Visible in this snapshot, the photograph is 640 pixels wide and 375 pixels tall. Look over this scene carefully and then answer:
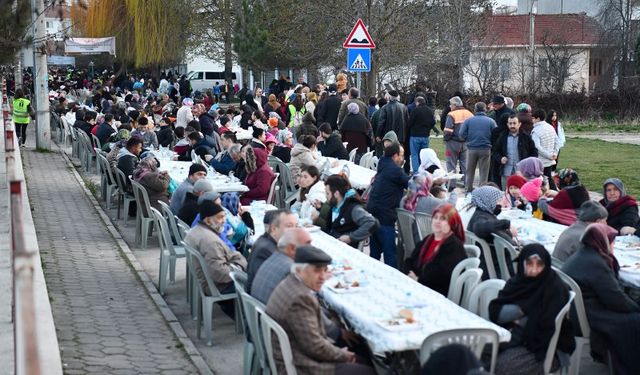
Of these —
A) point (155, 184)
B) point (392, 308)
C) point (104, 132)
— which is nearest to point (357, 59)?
point (155, 184)

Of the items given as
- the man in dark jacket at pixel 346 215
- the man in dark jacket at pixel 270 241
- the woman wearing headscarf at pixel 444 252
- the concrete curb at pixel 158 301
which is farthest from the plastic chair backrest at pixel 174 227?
the woman wearing headscarf at pixel 444 252

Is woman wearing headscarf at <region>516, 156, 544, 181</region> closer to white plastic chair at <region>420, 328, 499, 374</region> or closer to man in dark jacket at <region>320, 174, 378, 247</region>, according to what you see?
man in dark jacket at <region>320, 174, 378, 247</region>

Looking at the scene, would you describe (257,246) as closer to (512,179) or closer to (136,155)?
(512,179)

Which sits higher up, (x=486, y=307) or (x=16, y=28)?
(x=16, y=28)

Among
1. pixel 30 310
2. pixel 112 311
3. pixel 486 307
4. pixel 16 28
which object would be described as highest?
pixel 16 28

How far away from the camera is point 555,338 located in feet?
24.3

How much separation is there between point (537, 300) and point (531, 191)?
5.25 meters

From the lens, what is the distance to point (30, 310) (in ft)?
13.8

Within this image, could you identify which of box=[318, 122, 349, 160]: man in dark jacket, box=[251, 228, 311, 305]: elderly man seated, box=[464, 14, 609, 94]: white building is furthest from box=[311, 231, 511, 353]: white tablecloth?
box=[464, 14, 609, 94]: white building

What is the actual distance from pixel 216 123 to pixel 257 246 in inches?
575

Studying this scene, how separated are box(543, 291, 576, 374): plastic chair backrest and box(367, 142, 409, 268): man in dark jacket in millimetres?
4581

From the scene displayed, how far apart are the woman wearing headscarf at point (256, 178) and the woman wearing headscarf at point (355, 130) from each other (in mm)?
6067

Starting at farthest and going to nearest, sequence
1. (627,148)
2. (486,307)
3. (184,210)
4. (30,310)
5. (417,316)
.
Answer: (627,148), (184,210), (486,307), (417,316), (30,310)

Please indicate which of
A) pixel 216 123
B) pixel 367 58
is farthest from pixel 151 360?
pixel 216 123
